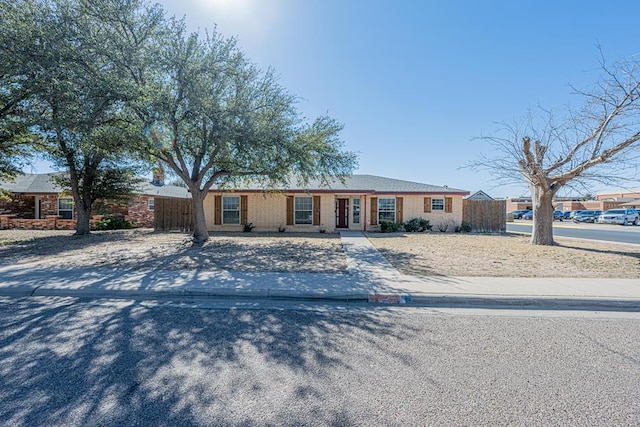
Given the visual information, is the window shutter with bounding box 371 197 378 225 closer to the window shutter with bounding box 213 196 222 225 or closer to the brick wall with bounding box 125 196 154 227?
the window shutter with bounding box 213 196 222 225

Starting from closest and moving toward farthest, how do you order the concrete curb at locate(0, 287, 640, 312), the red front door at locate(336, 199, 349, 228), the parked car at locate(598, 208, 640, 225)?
the concrete curb at locate(0, 287, 640, 312) → the red front door at locate(336, 199, 349, 228) → the parked car at locate(598, 208, 640, 225)

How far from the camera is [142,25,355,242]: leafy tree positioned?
29.4 feet

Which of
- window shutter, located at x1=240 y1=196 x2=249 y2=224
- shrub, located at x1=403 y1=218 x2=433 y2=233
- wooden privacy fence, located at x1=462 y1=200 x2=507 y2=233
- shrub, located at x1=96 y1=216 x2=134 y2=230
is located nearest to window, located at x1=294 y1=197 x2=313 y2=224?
window shutter, located at x1=240 y1=196 x2=249 y2=224

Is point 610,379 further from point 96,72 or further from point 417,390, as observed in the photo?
point 96,72

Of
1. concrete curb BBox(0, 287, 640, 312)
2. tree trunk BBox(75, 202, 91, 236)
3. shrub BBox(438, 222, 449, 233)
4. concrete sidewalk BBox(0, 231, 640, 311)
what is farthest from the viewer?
shrub BBox(438, 222, 449, 233)

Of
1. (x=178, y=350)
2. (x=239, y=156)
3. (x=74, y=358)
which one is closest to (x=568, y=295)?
(x=178, y=350)

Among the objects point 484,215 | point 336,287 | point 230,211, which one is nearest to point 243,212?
point 230,211

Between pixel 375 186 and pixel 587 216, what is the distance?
3217 centimetres

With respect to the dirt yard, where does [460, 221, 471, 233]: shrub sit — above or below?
above

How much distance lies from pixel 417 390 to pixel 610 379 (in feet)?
6.51

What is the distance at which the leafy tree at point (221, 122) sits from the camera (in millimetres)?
8969

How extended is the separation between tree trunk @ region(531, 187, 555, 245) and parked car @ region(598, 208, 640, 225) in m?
27.9

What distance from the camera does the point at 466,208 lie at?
19.1 meters

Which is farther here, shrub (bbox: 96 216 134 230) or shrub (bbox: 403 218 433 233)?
shrub (bbox: 96 216 134 230)
